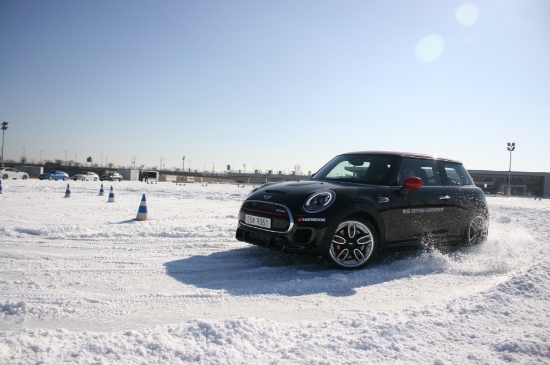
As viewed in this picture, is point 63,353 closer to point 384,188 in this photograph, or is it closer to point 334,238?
point 334,238

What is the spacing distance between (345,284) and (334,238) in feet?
2.22

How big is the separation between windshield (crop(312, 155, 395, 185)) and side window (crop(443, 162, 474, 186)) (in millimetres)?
1126

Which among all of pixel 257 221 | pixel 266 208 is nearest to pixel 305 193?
pixel 266 208

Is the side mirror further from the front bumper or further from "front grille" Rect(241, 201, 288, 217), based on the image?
"front grille" Rect(241, 201, 288, 217)

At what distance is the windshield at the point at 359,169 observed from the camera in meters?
5.13

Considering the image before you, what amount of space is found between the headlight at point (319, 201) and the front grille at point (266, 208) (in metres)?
0.29

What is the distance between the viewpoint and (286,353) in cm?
225

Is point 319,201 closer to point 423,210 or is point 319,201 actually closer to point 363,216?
point 363,216

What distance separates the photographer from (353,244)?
4.53m

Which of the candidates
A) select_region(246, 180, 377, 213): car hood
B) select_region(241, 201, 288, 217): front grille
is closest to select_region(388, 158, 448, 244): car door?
select_region(246, 180, 377, 213): car hood

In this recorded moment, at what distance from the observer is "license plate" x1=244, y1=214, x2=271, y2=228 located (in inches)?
177

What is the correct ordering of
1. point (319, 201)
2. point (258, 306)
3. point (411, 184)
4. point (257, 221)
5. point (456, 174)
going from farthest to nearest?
1. point (456, 174)
2. point (411, 184)
3. point (257, 221)
4. point (319, 201)
5. point (258, 306)

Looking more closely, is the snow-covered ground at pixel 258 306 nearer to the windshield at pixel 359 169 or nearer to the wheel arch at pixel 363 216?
the wheel arch at pixel 363 216

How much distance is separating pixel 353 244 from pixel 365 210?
1.48 feet
